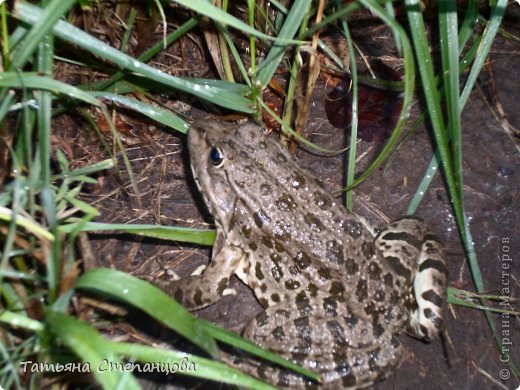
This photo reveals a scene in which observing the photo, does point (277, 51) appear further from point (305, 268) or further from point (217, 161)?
point (305, 268)

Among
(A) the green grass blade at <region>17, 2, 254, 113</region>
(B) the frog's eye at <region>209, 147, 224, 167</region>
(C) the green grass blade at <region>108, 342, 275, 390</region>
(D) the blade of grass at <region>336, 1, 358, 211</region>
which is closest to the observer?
(C) the green grass blade at <region>108, 342, 275, 390</region>

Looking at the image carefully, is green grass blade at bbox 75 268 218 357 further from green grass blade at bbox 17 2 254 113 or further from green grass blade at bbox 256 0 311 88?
green grass blade at bbox 256 0 311 88

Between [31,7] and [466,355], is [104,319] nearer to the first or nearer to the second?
[31,7]

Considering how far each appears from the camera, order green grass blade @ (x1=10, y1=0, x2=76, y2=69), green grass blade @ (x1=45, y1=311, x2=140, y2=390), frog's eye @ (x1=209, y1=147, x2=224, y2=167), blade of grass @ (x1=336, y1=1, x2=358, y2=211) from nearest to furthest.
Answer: green grass blade @ (x1=45, y1=311, x2=140, y2=390) < green grass blade @ (x1=10, y1=0, x2=76, y2=69) < blade of grass @ (x1=336, y1=1, x2=358, y2=211) < frog's eye @ (x1=209, y1=147, x2=224, y2=167)

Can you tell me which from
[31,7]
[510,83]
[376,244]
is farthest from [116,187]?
[510,83]

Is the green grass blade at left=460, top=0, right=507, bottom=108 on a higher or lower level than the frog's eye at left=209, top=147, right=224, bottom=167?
higher

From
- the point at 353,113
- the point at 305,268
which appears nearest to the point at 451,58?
the point at 353,113

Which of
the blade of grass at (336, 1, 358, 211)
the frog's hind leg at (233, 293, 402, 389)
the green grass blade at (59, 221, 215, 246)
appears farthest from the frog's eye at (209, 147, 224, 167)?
the frog's hind leg at (233, 293, 402, 389)
